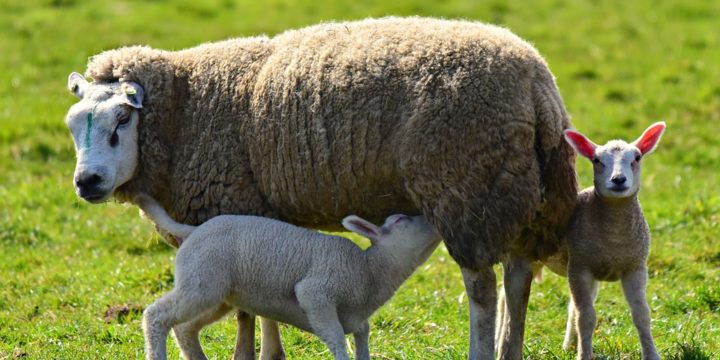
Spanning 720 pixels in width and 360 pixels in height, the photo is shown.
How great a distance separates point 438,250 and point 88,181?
3512 mm

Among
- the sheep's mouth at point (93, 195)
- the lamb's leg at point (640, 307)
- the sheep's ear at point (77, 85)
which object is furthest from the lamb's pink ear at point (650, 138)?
the sheep's ear at point (77, 85)

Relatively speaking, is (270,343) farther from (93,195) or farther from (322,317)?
(93,195)

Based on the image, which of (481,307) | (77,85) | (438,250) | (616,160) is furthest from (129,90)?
(438,250)

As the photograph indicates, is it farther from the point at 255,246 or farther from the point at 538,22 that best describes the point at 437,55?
the point at 538,22

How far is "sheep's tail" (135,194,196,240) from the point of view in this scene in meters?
6.41

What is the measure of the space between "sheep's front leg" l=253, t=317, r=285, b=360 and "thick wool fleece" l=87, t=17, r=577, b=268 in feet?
2.10

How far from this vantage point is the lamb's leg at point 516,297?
645cm

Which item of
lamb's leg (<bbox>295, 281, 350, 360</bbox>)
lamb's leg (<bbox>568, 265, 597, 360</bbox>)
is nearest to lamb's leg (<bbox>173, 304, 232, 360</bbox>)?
lamb's leg (<bbox>295, 281, 350, 360</bbox>)

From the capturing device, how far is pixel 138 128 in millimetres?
6730

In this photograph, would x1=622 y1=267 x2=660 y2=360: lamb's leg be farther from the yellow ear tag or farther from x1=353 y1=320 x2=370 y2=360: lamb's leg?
the yellow ear tag

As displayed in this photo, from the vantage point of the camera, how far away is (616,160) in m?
6.16

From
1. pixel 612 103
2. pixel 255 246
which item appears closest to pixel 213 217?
pixel 255 246

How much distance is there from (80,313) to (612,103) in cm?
741

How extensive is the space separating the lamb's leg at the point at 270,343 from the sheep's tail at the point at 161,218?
2.33ft
